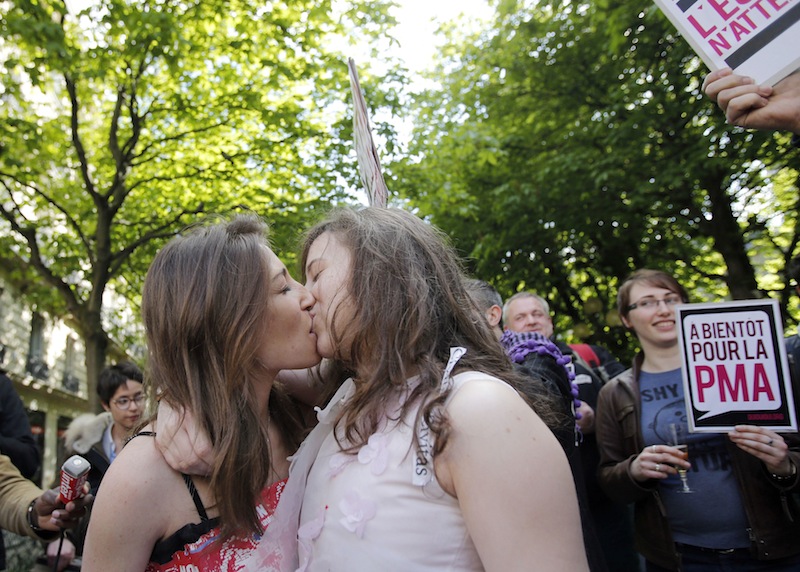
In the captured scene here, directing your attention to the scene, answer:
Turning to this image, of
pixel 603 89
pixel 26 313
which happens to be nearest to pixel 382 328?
pixel 603 89

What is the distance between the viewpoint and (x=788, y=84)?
1.82 metres

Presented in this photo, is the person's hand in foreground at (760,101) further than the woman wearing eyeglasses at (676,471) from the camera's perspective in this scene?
No

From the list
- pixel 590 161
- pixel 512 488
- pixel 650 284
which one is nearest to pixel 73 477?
pixel 512 488

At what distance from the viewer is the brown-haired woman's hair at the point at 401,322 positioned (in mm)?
1607

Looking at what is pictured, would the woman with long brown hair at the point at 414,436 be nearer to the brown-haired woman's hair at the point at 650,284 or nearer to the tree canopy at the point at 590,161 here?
the brown-haired woman's hair at the point at 650,284

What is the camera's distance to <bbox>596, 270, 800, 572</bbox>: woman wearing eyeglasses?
2824mm

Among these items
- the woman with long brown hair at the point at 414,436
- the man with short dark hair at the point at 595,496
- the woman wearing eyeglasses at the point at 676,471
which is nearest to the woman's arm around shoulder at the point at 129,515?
the woman with long brown hair at the point at 414,436

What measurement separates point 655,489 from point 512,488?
2.15 metres

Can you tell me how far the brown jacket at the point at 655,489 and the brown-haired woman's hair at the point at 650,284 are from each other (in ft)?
1.00

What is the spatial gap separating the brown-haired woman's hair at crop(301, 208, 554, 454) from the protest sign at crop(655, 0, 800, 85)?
98cm

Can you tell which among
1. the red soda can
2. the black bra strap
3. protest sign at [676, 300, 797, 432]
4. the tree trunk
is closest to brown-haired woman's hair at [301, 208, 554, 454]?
the black bra strap

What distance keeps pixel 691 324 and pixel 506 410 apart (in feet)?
6.13

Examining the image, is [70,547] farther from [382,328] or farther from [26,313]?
[26,313]

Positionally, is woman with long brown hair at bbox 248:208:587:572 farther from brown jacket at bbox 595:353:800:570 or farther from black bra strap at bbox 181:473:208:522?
brown jacket at bbox 595:353:800:570
